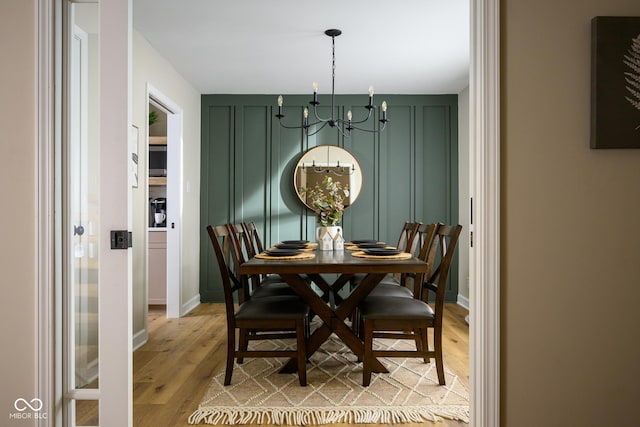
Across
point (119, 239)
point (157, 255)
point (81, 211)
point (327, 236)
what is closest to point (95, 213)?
point (81, 211)

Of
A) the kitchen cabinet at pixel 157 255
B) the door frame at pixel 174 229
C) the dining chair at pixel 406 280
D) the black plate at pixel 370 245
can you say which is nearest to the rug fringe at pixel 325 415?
the dining chair at pixel 406 280

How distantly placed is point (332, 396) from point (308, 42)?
2802 mm

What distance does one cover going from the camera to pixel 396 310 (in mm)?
2730

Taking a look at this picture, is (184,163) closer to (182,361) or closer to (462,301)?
(182,361)

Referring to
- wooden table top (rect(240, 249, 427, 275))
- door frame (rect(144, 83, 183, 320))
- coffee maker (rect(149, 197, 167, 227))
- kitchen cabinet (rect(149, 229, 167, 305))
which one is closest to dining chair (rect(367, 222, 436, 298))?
wooden table top (rect(240, 249, 427, 275))

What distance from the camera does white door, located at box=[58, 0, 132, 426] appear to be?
1.61 meters

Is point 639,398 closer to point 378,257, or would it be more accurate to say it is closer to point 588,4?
point 588,4

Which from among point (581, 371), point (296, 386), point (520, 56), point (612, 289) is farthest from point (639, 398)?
point (296, 386)

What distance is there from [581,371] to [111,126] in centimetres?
188

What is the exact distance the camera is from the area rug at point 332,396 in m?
2.37

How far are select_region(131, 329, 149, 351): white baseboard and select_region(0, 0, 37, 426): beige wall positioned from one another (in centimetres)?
211

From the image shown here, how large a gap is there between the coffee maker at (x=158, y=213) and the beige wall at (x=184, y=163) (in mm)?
516

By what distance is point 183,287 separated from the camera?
194 inches

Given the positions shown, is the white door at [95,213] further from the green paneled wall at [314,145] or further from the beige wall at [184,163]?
the green paneled wall at [314,145]
